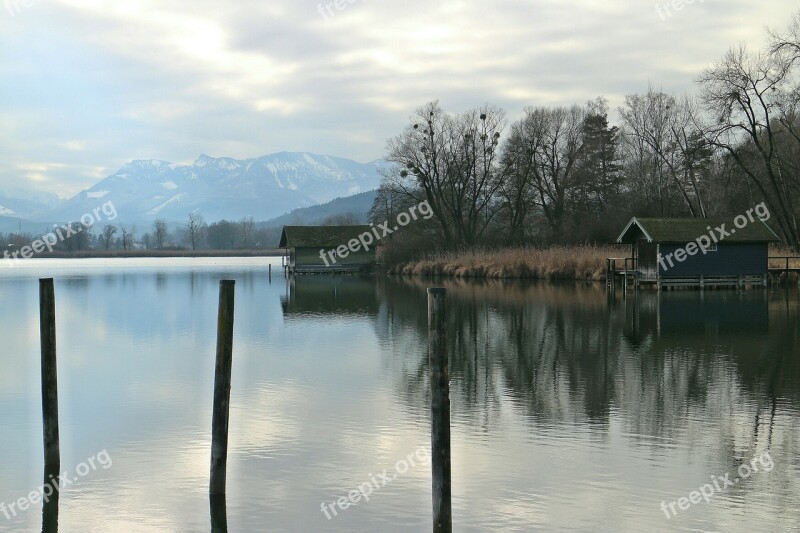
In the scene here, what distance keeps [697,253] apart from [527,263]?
15.7m

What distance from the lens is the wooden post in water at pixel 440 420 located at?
26.8ft

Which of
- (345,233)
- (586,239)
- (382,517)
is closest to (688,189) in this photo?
(586,239)

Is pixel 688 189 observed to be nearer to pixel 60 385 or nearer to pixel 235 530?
pixel 60 385

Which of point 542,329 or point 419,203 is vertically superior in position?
point 419,203

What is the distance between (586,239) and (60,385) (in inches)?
2014

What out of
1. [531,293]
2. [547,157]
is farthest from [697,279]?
[547,157]

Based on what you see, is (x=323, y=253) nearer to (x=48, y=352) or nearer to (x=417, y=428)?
(x=417, y=428)

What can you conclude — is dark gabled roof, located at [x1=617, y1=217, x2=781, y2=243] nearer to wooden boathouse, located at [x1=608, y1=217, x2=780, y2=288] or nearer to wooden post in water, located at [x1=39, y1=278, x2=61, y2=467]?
wooden boathouse, located at [x1=608, y1=217, x2=780, y2=288]

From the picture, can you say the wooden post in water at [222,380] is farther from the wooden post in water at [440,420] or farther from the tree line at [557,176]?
the tree line at [557,176]

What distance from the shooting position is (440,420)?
26.8 feet

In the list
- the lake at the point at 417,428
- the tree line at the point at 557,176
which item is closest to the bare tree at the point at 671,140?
the tree line at the point at 557,176

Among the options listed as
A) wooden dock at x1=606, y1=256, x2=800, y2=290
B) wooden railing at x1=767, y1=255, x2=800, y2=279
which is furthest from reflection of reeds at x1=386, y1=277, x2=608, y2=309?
wooden railing at x1=767, y1=255, x2=800, y2=279

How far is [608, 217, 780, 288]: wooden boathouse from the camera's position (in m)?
45.7

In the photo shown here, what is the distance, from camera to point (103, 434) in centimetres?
1362
